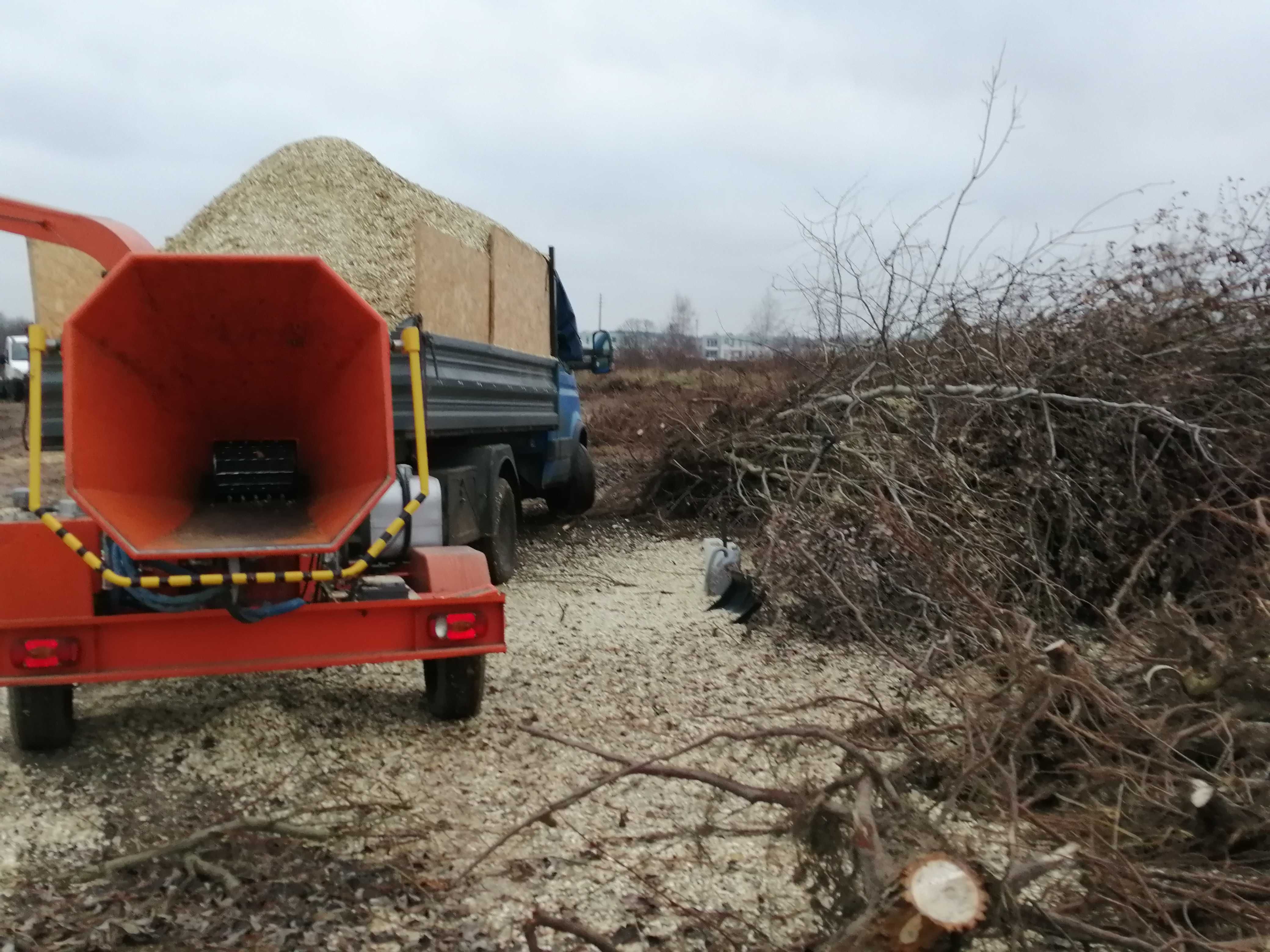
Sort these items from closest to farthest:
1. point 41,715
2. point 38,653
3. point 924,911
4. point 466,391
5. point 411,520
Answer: point 924,911 < point 38,653 < point 41,715 < point 411,520 < point 466,391

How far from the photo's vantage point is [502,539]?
7164 millimetres

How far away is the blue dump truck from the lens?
16.9 ft

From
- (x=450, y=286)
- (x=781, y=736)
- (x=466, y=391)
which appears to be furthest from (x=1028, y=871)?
(x=450, y=286)

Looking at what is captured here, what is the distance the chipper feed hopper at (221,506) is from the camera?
3.70m

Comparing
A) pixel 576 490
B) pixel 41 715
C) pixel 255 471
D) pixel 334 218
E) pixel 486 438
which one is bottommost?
pixel 41 715

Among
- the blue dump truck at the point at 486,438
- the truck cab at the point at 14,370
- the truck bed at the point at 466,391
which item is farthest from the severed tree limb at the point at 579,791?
the truck cab at the point at 14,370

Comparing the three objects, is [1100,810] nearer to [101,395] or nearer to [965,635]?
[965,635]

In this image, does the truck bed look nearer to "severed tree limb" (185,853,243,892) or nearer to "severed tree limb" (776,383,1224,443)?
"severed tree limb" (185,853,243,892)

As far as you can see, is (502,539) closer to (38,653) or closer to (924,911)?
(38,653)

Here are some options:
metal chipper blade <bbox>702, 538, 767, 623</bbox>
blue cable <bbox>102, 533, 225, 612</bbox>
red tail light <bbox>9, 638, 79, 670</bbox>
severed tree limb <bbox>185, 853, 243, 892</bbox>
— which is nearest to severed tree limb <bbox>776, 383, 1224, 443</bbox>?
metal chipper blade <bbox>702, 538, 767, 623</bbox>

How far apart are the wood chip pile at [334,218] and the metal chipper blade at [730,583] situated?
94.6 inches

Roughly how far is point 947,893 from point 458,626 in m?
2.44

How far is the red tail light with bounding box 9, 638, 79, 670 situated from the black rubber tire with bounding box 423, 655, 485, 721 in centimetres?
137

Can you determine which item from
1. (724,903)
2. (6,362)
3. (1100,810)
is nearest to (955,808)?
(1100,810)
